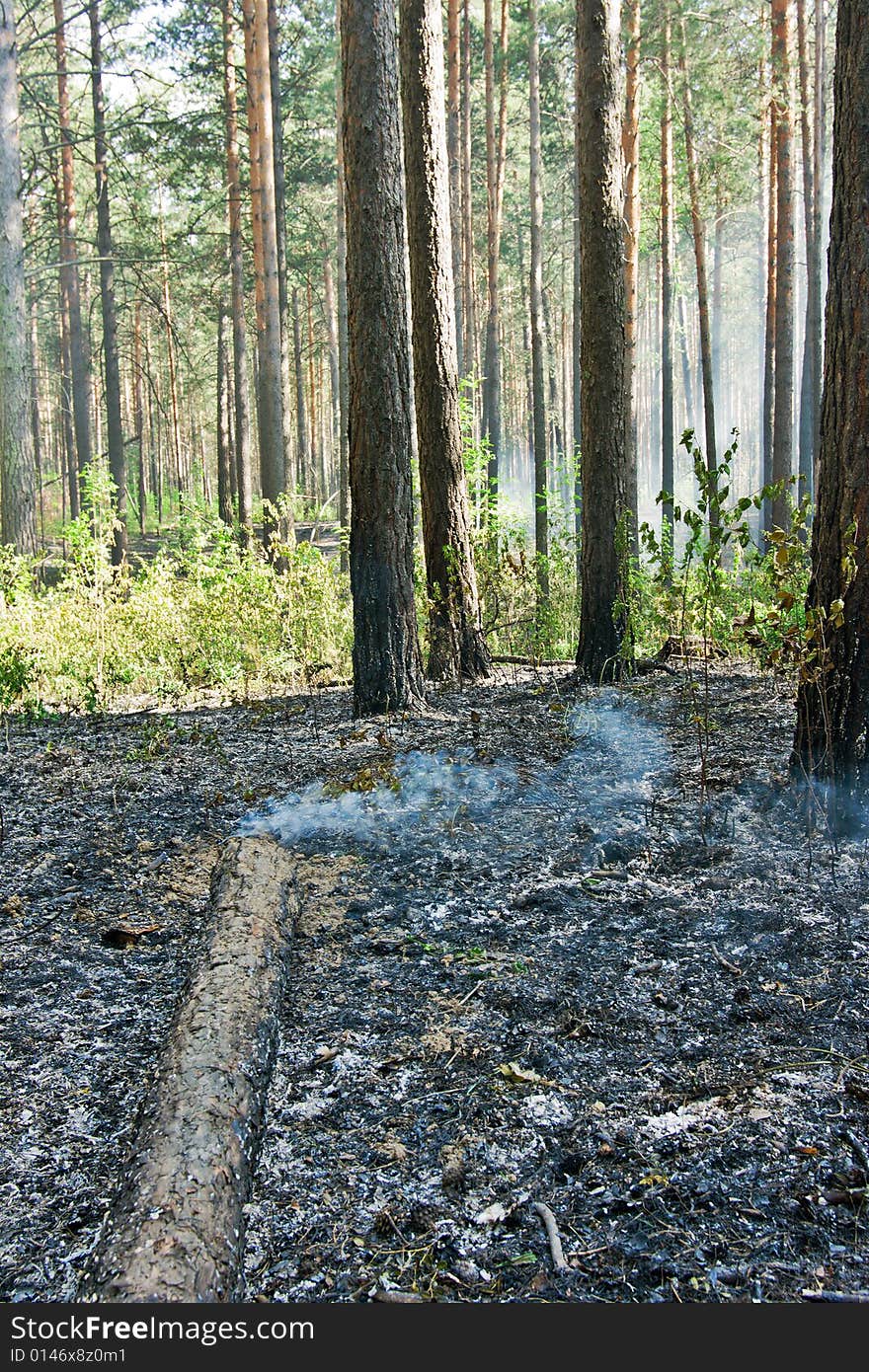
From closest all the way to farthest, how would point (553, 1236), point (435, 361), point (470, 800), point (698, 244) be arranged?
point (553, 1236) < point (470, 800) < point (435, 361) < point (698, 244)

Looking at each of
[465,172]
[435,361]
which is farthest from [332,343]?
[435,361]

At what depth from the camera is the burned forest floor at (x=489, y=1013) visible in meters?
2.13

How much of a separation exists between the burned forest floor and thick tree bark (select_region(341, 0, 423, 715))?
930mm

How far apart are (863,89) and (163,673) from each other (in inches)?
271

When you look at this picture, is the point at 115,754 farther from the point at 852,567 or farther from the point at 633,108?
the point at 633,108

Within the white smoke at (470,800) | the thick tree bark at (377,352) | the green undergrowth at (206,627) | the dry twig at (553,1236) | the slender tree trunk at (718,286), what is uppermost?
the slender tree trunk at (718,286)

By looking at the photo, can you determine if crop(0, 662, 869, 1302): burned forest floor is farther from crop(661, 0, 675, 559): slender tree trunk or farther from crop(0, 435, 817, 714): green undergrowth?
crop(661, 0, 675, 559): slender tree trunk

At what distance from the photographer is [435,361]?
291 inches

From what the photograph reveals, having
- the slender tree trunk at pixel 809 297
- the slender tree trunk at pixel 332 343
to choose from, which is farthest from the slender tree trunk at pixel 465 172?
the slender tree trunk at pixel 332 343

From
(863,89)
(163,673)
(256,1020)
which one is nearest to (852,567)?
(863,89)

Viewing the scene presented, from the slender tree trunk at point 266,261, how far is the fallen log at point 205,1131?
10.8 meters

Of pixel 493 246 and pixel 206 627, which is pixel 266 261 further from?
pixel 206 627

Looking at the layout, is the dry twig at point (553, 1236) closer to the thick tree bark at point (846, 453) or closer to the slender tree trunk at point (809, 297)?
the thick tree bark at point (846, 453)

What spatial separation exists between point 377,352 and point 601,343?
192 cm
